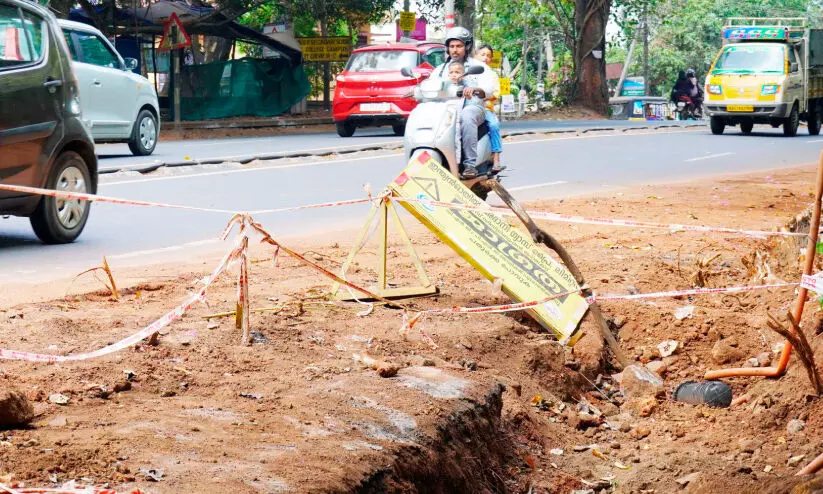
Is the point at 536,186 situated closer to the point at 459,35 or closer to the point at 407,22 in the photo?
the point at 459,35

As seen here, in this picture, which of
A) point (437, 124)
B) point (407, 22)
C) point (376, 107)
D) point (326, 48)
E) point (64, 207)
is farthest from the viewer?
point (326, 48)

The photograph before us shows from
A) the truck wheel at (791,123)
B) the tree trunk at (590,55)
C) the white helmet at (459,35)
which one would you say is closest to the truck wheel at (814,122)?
the truck wheel at (791,123)

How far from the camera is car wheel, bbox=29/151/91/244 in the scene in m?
9.21

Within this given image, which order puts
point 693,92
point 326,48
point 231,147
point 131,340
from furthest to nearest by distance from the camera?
point 693,92
point 326,48
point 231,147
point 131,340

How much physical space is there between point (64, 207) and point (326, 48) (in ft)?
74.3

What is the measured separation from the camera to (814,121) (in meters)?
28.5

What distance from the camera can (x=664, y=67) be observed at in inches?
2395

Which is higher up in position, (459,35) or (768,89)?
(459,35)

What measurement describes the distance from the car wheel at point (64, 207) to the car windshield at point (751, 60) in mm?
20362

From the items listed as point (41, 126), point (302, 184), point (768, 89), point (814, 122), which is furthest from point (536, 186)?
point (814, 122)

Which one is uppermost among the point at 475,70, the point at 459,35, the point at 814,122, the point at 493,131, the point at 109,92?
the point at 459,35

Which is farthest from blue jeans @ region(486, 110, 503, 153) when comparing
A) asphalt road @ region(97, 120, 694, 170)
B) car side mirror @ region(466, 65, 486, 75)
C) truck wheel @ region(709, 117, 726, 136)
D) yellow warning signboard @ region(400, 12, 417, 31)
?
yellow warning signboard @ region(400, 12, 417, 31)

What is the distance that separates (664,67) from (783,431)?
57052 millimetres

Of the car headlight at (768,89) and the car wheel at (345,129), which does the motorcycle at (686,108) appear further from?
the car wheel at (345,129)
